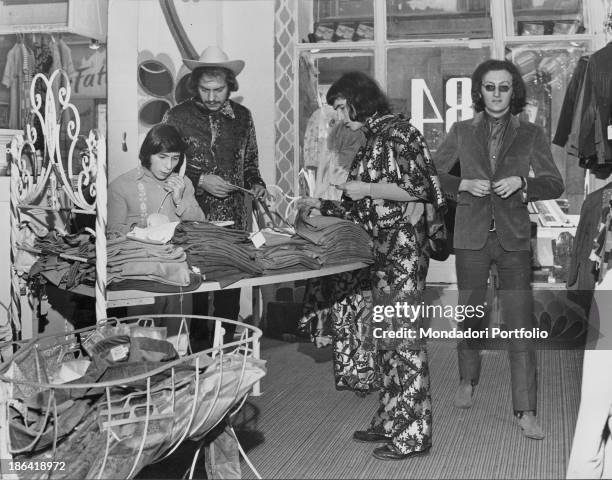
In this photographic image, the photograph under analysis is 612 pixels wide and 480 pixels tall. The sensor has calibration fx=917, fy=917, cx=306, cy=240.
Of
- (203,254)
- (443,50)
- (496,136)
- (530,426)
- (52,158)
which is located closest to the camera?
(203,254)

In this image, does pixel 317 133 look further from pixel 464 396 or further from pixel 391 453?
pixel 391 453

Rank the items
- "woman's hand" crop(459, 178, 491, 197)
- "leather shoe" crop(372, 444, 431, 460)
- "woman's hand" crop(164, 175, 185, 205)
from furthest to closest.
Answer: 1. "woman's hand" crop(164, 175, 185, 205)
2. "woman's hand" crop(459, 178, 491, 197)
3. "leather shoe" crop(372, 444, 431, 460)

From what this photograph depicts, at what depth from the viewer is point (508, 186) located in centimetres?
404

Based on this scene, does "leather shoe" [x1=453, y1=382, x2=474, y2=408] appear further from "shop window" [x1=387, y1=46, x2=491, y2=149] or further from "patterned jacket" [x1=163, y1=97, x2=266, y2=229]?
"shop window" [x1=387, y1=46, x2=491, y2=149]

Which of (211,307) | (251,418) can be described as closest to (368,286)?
(251,418)

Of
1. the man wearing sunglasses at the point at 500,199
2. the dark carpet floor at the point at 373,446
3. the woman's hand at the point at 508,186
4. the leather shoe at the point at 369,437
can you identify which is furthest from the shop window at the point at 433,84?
the leather shoe at the point at 369,437

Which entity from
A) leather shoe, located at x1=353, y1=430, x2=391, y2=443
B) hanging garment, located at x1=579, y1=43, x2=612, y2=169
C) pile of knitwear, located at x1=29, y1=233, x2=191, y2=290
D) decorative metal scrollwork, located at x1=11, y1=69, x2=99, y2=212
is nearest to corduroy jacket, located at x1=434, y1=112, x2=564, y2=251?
hanging garment, located at x1=579, y1=43, x2=612, y2=169

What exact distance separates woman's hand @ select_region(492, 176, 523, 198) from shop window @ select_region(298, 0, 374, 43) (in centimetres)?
264

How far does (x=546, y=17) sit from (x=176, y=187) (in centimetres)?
302

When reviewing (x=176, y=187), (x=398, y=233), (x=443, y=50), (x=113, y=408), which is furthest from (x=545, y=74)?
(x=113, y=408)

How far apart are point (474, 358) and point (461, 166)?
0.93 metres

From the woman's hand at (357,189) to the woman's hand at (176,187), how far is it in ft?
4.24

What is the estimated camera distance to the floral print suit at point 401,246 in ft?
11.4

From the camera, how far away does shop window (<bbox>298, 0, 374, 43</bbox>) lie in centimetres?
640
